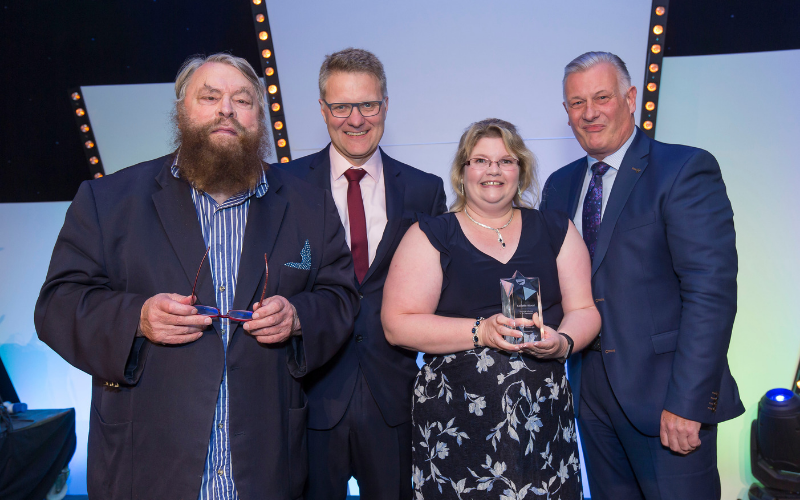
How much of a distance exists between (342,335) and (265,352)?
0.28 metres

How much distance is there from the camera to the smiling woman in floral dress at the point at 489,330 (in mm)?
1854

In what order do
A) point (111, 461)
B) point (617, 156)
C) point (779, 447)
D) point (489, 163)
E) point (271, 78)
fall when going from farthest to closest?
point (271, 78)
point (779, 447)
point (617, 156)
point (489, 163)
point (111, 461)

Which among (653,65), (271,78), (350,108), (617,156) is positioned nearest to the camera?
(617,156)

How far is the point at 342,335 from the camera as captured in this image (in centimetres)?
196

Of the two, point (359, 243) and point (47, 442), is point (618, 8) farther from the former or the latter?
point (47, 442)

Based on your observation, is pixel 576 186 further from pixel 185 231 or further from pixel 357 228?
pixel 185 231

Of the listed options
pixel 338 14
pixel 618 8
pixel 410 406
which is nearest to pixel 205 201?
pixel 410 406

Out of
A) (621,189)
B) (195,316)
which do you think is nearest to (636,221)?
(621,189)

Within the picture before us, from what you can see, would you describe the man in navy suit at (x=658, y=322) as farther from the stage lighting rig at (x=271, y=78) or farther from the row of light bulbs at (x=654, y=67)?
the stage lighting rig at (x=271, y=78)

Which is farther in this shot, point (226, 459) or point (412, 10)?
point (412, 10)

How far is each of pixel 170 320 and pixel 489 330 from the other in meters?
0.97

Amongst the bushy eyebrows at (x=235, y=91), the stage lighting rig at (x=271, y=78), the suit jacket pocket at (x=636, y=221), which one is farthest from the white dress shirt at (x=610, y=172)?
the stage lighting rig at (x=271, y=78)

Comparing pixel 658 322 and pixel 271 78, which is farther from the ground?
pixel 271 78

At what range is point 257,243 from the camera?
1835mm
